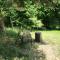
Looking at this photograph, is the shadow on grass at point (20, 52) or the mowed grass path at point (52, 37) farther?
the mowed grass path at point (52, 37)

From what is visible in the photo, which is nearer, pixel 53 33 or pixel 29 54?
pixel 29 54

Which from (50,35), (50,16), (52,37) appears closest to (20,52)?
(52,37)

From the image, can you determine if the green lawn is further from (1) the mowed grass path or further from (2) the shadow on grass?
(2) the shadow on grass

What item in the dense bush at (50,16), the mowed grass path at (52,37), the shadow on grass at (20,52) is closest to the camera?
the shadow on grass at (20,52)

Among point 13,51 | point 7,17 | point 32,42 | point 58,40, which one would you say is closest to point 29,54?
point 13,51

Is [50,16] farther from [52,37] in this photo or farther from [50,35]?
[52,37]

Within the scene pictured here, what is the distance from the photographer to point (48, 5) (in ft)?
49.7

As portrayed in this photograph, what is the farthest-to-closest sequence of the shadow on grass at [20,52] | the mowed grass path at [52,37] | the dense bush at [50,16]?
the dense bush at [50,16]
the mowed grass path at [52,37]
the shadow on grass at [20,52]

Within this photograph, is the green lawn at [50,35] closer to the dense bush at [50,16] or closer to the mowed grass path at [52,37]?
the mowed grass path at [52,37]

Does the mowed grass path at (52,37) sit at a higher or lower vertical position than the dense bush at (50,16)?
lower

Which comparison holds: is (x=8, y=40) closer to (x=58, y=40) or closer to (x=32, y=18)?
(x=58, y=40)

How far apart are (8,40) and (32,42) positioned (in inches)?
45.0

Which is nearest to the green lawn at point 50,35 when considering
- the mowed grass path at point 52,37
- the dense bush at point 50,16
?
the mowed grass path at point 52,37

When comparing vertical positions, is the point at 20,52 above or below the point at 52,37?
above
